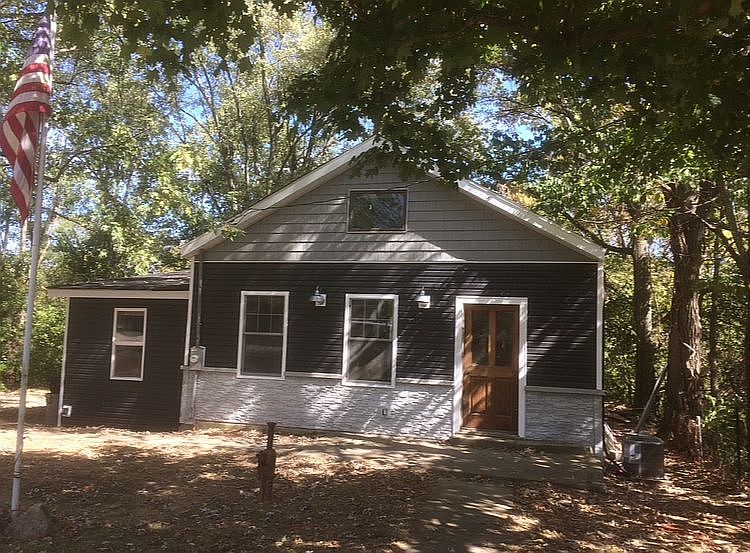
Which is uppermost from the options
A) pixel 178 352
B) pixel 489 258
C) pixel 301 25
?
pixel 301 25

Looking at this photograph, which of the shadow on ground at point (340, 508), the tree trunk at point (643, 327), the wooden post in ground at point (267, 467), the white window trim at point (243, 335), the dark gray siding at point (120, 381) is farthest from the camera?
the tree trunk at point (643, 327)

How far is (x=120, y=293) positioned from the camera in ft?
40.7

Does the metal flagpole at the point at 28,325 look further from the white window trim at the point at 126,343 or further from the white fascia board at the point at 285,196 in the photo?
the white window trim at the point at 126,343

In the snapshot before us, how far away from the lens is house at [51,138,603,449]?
10.1m

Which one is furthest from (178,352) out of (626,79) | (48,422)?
(626,79)

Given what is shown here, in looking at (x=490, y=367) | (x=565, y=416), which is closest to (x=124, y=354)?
(x=490, y=367)

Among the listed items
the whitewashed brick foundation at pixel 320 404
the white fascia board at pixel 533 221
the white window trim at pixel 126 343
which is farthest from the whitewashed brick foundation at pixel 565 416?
the white window trim at pixel 126 343

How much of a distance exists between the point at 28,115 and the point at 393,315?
6641 mm

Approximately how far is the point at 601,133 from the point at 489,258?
2702mm

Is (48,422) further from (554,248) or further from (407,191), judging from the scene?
(554,248)

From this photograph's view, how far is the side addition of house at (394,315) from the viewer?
396 inches

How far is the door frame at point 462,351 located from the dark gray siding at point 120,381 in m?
5.53

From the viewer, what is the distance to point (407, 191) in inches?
432

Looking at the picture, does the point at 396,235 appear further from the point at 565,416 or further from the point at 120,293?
the point at 120,293
